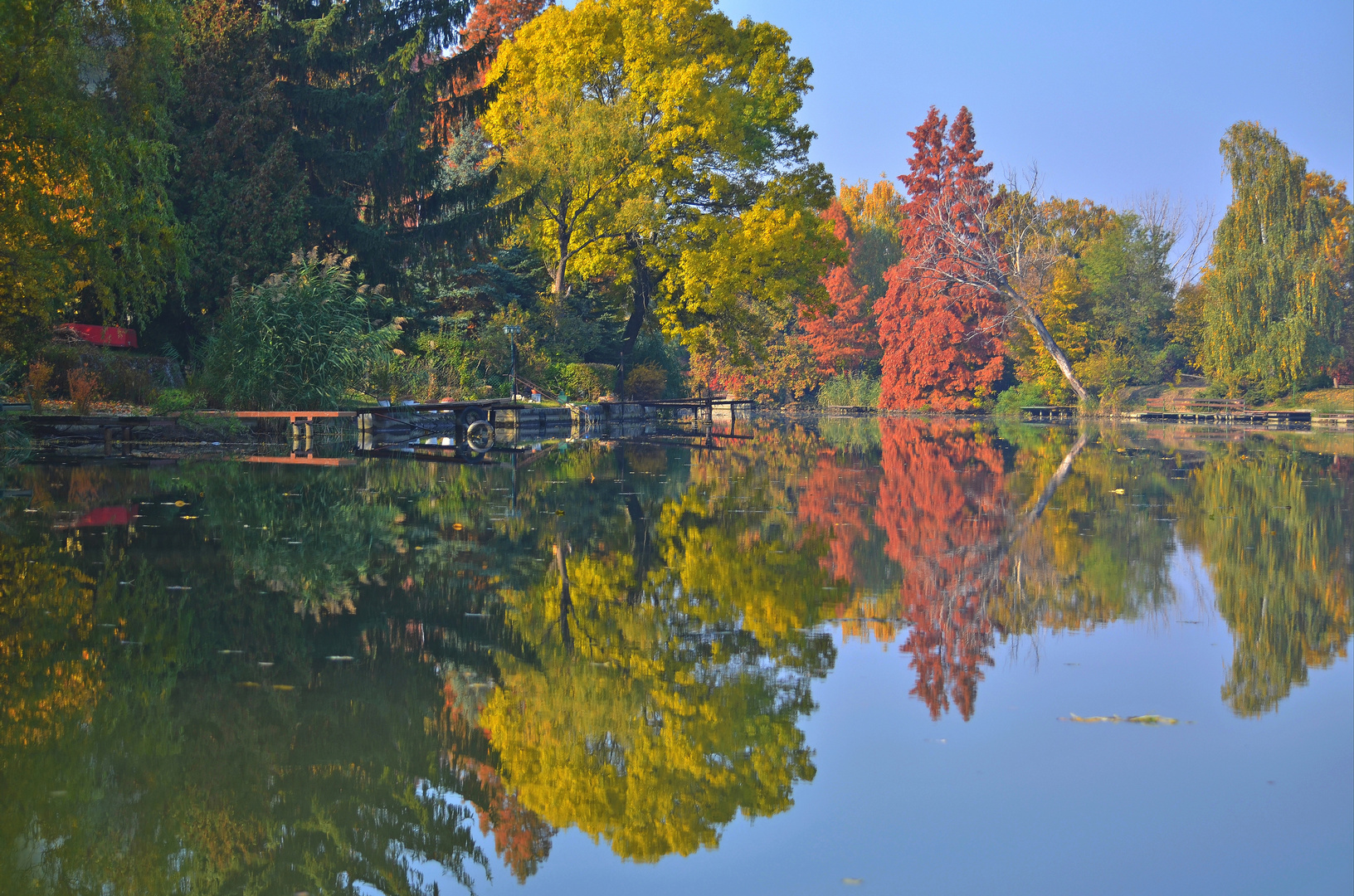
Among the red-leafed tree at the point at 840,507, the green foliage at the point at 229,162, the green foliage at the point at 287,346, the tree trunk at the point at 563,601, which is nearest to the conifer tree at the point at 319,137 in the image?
the green foliage at the point at 229,162

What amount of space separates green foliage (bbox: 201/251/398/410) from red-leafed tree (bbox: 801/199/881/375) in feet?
143

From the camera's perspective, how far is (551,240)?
3944 centimetres

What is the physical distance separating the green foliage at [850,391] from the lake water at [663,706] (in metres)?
54.3

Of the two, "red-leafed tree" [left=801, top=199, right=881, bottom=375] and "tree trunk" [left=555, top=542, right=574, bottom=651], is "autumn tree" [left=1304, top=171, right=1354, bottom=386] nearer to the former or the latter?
"red-leafed tree" [left=801, top=199, right=881, bottom=375]

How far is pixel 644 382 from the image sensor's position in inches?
1777

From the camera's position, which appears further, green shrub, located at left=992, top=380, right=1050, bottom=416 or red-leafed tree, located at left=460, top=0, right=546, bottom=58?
green shrub, located at left=992, top=380, right=1050, bottom=416

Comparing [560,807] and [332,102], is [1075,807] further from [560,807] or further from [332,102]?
[332,102]

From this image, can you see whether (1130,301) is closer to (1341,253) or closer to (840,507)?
(1341,253)

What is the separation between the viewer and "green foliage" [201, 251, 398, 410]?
24.1 meters

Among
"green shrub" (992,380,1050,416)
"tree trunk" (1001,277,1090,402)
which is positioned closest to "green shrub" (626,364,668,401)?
"tree trunk" (1001,277,1090,402)

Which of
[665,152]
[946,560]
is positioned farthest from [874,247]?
[946,560]

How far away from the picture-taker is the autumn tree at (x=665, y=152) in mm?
37000

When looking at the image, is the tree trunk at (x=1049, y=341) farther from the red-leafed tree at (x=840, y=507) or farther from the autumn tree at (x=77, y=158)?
the autumn tree at (x=77, y=158)

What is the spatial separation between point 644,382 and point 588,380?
20.0 feet
